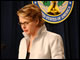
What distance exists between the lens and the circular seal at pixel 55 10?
73.3 inches

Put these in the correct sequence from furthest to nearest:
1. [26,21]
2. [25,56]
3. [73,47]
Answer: [73,47], [25,56], [26,21]

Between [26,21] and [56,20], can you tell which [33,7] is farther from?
[56,20]

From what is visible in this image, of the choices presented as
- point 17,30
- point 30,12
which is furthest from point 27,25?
point 17,30

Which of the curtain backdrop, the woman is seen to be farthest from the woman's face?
the curtain backdrop

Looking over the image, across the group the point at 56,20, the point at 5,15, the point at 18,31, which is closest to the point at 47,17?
the point at 56,20

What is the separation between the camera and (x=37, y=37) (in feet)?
3.08

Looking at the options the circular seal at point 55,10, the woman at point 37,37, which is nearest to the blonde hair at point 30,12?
the woman at point 37,37

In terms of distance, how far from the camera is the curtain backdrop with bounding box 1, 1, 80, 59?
6.05 feet

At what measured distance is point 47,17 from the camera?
1890 mm

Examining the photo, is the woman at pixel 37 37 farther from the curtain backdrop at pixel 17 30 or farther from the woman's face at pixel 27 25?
the curtain backdrop at pixel 17 30

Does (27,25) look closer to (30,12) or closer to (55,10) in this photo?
(30,12)

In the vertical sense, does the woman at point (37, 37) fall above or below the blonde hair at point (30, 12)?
below

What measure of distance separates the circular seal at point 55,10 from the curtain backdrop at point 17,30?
0.17 ft

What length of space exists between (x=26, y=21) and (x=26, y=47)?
22cm
